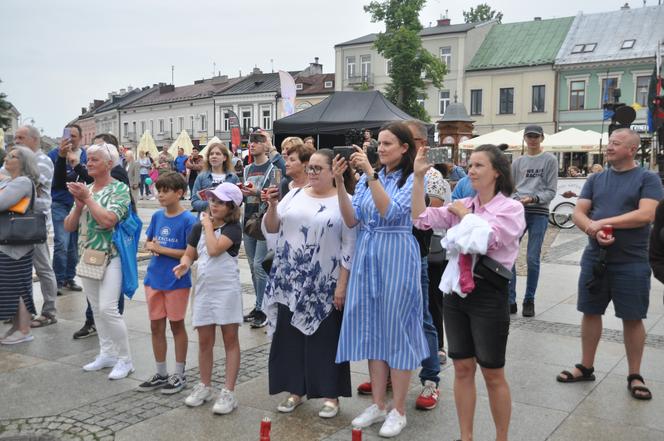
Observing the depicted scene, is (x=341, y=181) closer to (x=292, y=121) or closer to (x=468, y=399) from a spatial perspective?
(x=468, y=399)

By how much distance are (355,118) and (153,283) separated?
890 centimetres

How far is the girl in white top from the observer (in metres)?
4.25

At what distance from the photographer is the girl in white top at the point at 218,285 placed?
4.25 m

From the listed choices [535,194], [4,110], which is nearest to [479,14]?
[4,110]

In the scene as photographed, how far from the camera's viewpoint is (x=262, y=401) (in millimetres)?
4402

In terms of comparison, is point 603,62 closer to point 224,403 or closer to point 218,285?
point 218,285

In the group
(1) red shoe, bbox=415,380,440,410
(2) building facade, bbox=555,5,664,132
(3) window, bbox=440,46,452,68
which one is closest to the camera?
(1) red shoe, bbox=415,380,440,410

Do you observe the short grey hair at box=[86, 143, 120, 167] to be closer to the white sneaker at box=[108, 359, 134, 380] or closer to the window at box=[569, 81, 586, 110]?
the white sneaker at box=[108, 359, 134, 380]

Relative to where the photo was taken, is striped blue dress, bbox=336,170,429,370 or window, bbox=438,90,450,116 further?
window, bbox=438,90,450,116

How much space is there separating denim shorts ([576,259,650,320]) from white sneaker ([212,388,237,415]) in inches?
107

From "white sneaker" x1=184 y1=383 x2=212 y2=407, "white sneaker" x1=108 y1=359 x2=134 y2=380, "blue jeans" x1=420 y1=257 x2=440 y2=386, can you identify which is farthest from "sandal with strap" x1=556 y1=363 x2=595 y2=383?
"white sneaker" x1=108 y1=359 x2=134 y2=380

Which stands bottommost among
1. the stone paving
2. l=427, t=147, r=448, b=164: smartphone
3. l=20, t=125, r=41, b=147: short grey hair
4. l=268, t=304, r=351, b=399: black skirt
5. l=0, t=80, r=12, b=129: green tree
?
the stone paving

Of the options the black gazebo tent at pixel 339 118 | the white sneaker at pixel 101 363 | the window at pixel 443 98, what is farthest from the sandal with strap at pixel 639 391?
the window at pixel 443 98

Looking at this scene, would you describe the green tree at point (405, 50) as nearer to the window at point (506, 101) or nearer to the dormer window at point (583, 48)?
the window at point (506, 101)
